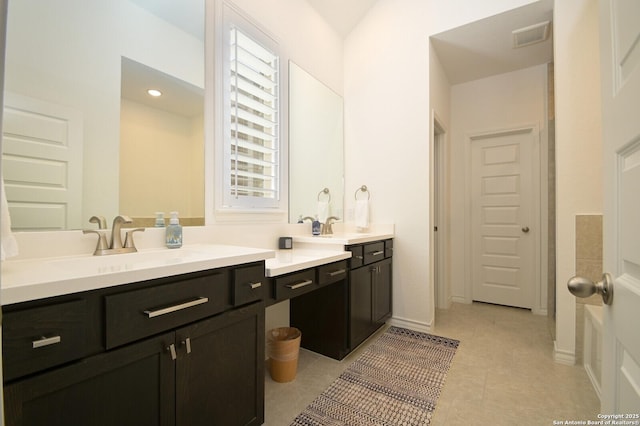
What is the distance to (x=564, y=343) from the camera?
2.15 m

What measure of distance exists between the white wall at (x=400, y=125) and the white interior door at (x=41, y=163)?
7.61 ft

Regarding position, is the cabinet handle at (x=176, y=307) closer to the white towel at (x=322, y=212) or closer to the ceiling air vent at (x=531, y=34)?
the white towel at (x=322, y=212)

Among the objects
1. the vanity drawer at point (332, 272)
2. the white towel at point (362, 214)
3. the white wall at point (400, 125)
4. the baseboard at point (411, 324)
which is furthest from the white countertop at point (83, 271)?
the baseboard at point (411, 324)

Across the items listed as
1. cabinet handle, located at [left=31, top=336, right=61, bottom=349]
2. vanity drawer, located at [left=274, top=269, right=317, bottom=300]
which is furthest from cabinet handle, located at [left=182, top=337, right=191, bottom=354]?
vanity drawer, located at [left=274, top=269, right=317, bottom=300]

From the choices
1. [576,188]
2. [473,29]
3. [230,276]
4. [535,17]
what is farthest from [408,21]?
[230,276]

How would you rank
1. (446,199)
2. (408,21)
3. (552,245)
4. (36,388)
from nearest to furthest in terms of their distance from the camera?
(36,388), (408,21), (552,245), (446,199)

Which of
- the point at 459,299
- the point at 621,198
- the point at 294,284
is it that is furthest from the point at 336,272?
the point at 459,299

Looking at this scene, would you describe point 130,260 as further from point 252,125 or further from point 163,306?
point 252,125

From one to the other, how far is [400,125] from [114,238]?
247cm

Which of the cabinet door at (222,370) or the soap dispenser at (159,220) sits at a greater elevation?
the soap dispenser at (159,220)

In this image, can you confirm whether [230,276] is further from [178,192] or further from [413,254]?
[413,254]

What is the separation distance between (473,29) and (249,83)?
2096mm

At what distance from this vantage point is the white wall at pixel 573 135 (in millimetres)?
2059

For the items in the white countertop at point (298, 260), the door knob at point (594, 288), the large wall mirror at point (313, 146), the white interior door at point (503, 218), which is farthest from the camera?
the white interior door at point (503, 218)
